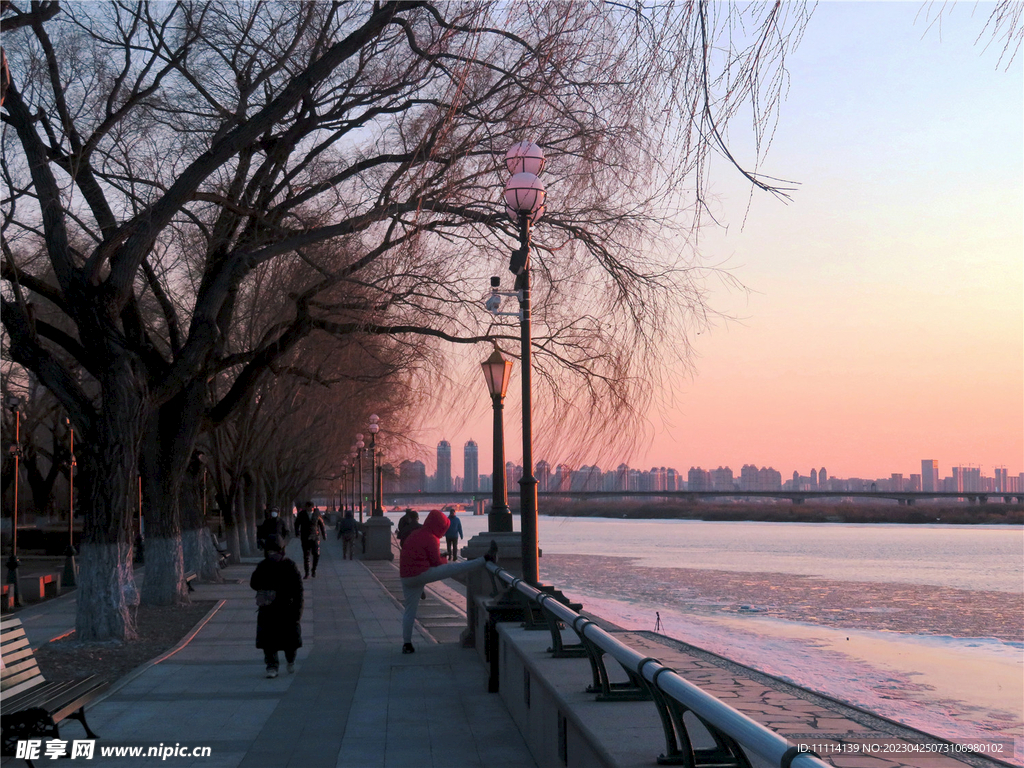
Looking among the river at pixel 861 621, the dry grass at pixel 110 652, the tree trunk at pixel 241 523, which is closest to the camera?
the dry grass at pixel 110 652

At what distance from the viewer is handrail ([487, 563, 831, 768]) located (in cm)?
281

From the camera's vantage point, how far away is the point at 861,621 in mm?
23328

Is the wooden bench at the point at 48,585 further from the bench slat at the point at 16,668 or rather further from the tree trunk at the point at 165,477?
the bench slat at the point at 16,668

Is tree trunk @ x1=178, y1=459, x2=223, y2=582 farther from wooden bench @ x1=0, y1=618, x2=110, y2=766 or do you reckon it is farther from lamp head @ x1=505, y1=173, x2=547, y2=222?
lamp head @ x1=505, y1=173, x2=547, y2=222

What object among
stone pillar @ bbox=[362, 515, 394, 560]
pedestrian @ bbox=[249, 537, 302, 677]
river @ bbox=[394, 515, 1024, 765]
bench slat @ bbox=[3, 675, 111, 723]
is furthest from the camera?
stone pillar @ bbox=[362, 515, 394, 560]

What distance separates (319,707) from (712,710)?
668cm

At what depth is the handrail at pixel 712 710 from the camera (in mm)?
2807

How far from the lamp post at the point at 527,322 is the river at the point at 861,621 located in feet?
10.9

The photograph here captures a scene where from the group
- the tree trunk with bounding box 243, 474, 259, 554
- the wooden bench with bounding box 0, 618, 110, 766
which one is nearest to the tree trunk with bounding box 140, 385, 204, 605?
the wooden bench with bounding box 0, 618, 110, 766

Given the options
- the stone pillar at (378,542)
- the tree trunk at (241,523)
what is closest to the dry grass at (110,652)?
the tree trunk at (241,523)

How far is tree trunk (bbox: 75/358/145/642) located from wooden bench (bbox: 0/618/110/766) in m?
5.32

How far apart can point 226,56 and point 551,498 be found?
978cm

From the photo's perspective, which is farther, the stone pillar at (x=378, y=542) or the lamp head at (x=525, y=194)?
the stone pillar at (x=378, y=542)

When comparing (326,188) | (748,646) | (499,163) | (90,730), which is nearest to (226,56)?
(326,188)
